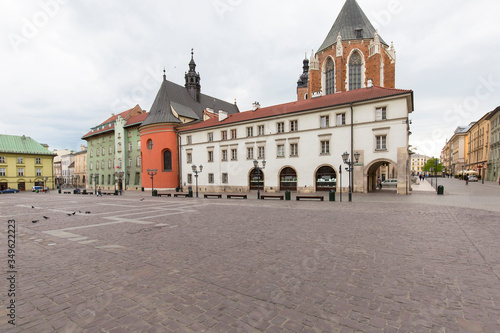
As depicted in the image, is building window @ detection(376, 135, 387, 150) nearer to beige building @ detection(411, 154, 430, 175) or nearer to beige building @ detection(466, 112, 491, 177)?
beige building @ detection(466, 112, 491, 177)

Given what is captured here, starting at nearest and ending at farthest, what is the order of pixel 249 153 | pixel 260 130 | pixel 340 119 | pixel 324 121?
pixel 340 119 < pixel 324 121 < pixel 260 130 < pixel 249 153

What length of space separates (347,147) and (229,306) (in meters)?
25.5

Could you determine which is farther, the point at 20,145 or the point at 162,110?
the point at 20,145

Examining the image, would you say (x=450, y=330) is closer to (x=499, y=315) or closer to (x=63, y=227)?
(x=499, y=315)

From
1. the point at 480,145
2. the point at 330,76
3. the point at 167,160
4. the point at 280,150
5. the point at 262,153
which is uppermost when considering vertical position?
the point at 330,76

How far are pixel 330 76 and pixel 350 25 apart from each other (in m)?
9.95

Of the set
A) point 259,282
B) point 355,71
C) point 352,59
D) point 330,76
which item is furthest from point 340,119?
point 259,282

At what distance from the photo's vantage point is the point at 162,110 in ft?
140

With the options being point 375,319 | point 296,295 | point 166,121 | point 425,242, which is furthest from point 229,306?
point 166,121

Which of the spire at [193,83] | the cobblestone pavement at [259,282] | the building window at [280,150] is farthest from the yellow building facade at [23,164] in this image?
the cobblestone pavement at [259,282]

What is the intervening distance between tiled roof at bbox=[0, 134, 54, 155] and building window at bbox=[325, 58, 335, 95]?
217 feet

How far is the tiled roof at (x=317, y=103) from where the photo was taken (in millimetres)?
25419

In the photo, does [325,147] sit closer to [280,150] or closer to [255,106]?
[280,150]

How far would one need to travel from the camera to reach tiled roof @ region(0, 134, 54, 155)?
54659 mm
